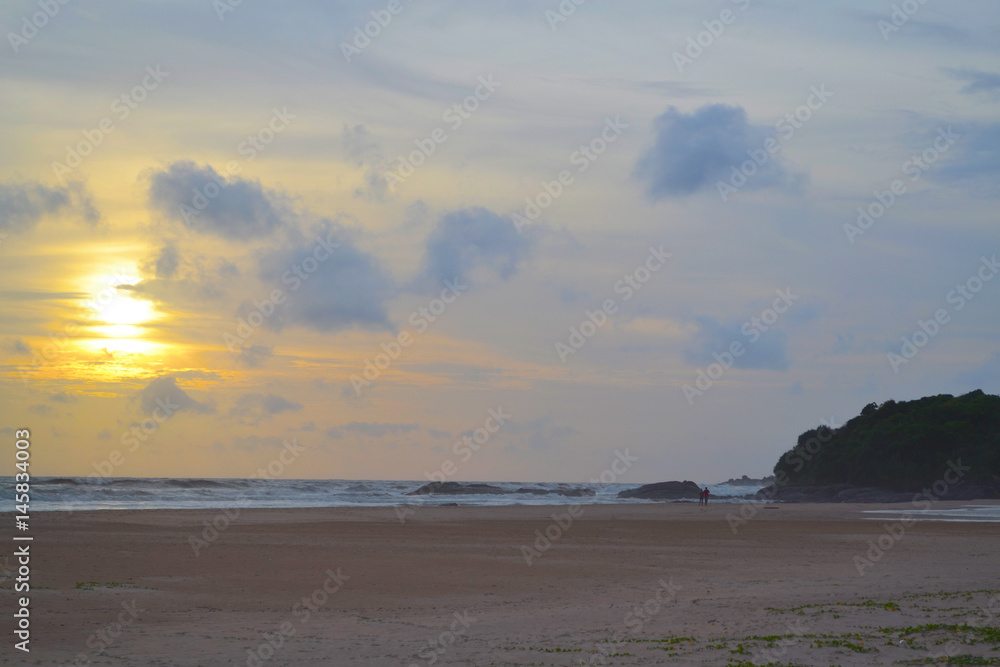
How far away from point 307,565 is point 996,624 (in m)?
15.6

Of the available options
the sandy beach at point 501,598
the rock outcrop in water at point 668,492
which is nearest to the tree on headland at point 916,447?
the rock outcrop in water at point 668,492

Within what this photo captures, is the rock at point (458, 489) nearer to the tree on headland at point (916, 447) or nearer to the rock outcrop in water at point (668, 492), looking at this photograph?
the rock outcrop in water at point (668, 492)

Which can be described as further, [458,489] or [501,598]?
[458,489]

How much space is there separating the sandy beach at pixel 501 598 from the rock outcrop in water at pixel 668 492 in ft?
165

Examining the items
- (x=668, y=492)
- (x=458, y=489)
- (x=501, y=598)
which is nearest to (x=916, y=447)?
(x=668, y=492)

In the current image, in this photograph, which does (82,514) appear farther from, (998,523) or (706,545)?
(998,523)

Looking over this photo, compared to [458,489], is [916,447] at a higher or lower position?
higher

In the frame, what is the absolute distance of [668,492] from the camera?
8206cm

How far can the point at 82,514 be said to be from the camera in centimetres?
4028

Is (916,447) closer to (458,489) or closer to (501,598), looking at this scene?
(458,489)

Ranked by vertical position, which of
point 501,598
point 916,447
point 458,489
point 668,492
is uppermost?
point 916,447

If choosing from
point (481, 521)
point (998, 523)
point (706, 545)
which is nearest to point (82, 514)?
point (481, 521)

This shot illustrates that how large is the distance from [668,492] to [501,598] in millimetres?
68666

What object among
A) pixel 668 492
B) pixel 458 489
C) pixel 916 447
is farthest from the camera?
pixel 458 489
